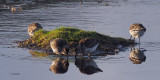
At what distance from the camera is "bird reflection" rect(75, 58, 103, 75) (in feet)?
49.6

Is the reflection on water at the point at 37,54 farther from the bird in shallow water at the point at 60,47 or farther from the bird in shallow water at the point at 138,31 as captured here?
the bird in shallow water at the point at 138,31

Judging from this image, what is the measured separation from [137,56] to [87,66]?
10.4 feet

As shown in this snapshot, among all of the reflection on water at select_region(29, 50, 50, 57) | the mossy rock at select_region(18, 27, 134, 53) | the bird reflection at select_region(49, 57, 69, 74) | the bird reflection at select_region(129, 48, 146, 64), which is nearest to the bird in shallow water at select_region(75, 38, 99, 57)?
the bird reflection at select_region(49, 57, 69, 74)

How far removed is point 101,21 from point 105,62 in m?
11.6

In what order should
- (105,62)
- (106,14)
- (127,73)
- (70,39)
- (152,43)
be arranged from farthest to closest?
(106,14) → (152,43) → (70,39) → (105,62) → (127,73)

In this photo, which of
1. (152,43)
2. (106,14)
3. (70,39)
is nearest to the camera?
(70,39)

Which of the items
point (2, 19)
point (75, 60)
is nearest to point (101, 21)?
point (2, 19)

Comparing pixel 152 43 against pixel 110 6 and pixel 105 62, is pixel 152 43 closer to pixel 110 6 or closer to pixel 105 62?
pixel 105 62

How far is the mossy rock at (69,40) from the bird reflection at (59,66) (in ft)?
5.95

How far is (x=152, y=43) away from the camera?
20781mm

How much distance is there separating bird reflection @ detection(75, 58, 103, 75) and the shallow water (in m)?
0.18

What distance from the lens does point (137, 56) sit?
59.1 feet

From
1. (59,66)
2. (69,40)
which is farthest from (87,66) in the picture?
(69,40)

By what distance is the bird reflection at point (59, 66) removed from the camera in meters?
15.1
